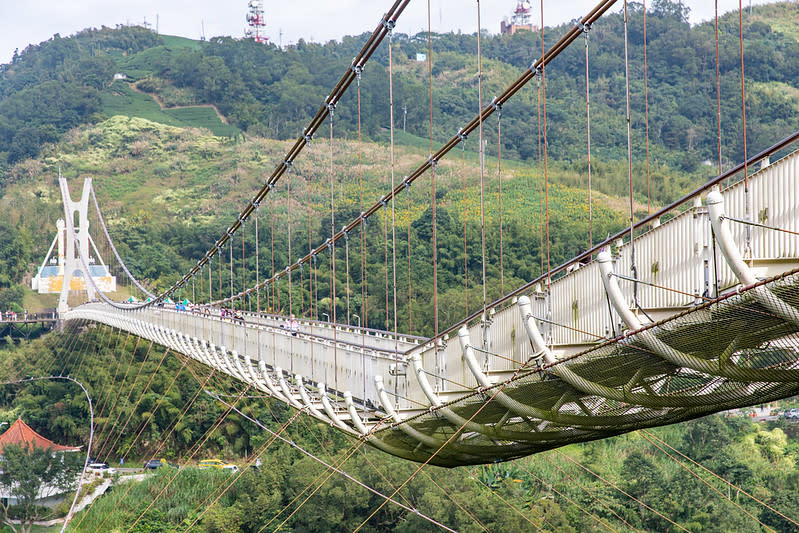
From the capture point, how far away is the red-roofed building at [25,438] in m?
40.5

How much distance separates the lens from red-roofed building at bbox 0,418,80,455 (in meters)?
40.5

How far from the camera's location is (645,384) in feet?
23.2

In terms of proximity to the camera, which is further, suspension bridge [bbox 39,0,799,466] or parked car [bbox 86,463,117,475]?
parked car [bbox 86,463,117,475]

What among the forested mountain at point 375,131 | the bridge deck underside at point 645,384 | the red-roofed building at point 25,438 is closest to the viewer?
the bridge deck underside at point 645,384

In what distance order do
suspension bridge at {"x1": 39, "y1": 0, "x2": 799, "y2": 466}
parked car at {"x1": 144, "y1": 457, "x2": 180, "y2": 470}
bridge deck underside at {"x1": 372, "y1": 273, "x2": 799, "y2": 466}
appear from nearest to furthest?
suspension bridge at {"x1": 39, "y1": 0, "x2": 799, "y2": 466} < bridge deck underside at {"x1": 372, "y1": 273, "x2": 799, "y2": 466} < parked car at {"x1": 144, "y1": 457, "x2": 180, "y2": 470}

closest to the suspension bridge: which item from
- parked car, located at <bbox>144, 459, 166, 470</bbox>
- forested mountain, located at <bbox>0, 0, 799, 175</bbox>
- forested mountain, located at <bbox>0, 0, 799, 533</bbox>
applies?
forested mountain, located at <bbox>0, 0, 799, 533</bbox>

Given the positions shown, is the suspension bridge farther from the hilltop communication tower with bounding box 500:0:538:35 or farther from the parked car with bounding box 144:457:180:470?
the hilltop communication tower with bounding box 500:0:538:35

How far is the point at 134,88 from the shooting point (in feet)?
375

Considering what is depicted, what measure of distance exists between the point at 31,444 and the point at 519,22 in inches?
3669

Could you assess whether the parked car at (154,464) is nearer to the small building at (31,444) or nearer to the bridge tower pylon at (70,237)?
the small building at (31,444)

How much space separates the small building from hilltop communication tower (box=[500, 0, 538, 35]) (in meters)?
87.3

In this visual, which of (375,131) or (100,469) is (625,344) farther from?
(375,131)

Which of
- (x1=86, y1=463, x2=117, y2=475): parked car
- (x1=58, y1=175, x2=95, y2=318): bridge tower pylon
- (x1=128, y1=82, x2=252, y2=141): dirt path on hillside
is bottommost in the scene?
(x1=86, y1=463, x2=117, y2=475): parked car

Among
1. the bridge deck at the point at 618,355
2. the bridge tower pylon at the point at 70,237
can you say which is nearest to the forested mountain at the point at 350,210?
the bridge deck at the point at 618,355
